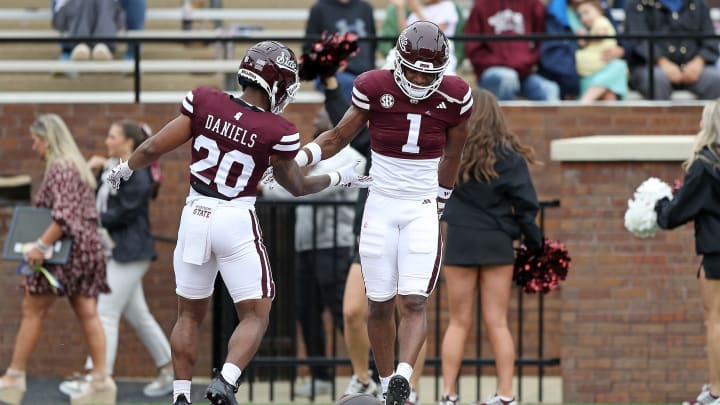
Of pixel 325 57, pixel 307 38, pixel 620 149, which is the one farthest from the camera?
pixel 307 38

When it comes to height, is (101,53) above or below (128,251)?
above

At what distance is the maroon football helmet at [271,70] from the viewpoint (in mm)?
7898

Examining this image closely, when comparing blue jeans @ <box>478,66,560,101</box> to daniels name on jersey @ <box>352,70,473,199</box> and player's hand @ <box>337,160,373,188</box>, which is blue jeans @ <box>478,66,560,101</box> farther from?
player's hand @ <box>337,160,373,188</box>

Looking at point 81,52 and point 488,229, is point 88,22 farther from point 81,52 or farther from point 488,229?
point 488,229

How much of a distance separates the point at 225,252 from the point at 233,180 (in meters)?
0.39

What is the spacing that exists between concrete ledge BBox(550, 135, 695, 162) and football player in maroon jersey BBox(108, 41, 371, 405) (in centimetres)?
363

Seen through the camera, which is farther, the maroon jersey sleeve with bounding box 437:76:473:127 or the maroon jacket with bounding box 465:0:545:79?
the maroon jacket with bounding box 465:0:545:79

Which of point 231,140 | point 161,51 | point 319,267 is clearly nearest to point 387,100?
point 231,140

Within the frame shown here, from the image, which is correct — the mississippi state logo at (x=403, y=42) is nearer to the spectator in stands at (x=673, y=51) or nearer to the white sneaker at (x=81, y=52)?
the spectator in stands at (x=673, y=51)

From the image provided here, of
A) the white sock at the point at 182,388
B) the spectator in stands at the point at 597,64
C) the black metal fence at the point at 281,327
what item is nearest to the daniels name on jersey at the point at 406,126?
the white sock at the point at 182,388

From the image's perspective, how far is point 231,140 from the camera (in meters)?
7.86

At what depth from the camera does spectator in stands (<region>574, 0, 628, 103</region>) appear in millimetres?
13422

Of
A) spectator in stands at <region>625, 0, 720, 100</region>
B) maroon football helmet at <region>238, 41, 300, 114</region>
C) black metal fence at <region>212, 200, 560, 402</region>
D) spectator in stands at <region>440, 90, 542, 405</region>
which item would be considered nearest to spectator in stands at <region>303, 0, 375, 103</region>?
black metal fence at <region>212, 200, 560, 402</region>

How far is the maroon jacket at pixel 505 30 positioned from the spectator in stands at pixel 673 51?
2.79 feet
